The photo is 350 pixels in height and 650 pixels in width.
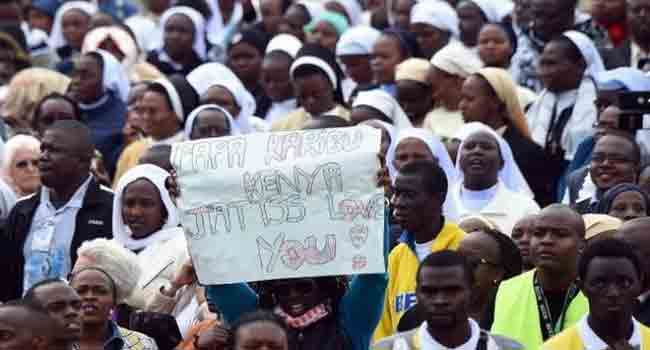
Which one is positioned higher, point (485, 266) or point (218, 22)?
point (218, 22)

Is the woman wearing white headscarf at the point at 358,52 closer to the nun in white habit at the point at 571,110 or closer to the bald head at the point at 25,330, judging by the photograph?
the nun in white habit at the point at 571,110

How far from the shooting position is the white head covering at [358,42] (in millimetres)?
17359

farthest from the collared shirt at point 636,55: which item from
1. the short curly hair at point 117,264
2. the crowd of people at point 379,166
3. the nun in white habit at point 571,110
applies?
the short curly hair at point 117,264

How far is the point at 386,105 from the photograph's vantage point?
50.2ft

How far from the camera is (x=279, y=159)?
10.4 m

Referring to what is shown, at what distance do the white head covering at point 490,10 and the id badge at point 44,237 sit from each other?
568cm

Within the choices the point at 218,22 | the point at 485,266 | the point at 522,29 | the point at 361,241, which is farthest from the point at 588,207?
the point at 218,22

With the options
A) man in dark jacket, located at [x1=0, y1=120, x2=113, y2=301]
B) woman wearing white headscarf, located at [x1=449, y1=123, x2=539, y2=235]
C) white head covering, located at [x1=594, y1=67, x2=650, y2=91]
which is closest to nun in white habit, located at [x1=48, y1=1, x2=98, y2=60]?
man in dark jacket, located at [x1=0, y1=120, x2=113, y2=301]

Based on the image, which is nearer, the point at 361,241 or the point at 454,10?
the point at 361,241

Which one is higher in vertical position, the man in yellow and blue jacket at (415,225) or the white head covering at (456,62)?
the white head covering at (456,62)

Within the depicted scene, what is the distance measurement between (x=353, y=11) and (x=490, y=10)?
251 centimetres

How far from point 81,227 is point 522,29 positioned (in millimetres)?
5302

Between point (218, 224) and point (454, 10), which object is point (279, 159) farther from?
point (454, 10)

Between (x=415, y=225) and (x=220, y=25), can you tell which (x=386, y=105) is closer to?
(x=415, y=225)
